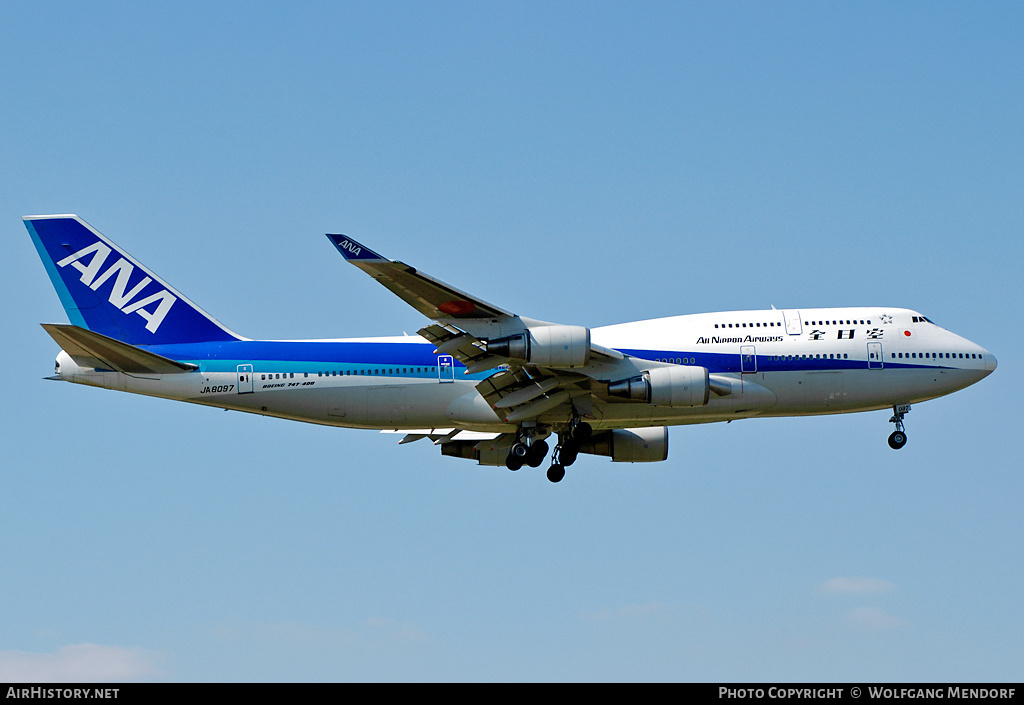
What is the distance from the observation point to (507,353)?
3588 cm

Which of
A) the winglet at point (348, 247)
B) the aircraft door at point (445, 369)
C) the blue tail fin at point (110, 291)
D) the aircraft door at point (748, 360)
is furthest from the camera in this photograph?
the blue tail fin at point (110, 291)

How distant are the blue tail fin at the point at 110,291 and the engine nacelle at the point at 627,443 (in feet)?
43.0

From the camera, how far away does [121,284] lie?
41.5 m

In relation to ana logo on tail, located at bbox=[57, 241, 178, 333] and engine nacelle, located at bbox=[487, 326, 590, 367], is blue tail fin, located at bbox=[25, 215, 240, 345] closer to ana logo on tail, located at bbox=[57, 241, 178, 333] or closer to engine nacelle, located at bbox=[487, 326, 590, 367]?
ana logo on tail, located at bbox=[57, 241, 178, 333]

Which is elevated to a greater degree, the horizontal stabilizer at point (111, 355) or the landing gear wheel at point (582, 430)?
the horizontal stabilizer at point (111, 355)

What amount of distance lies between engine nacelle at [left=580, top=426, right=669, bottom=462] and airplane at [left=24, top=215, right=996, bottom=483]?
2878mm

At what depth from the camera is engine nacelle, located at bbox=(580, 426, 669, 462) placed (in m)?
43.9

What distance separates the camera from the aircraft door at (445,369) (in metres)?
39.2

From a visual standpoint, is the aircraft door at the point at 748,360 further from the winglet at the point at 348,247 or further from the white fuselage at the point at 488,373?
the winglet at the point at 348,247

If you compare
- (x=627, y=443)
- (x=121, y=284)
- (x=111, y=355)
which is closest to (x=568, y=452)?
(x=627, y=443)

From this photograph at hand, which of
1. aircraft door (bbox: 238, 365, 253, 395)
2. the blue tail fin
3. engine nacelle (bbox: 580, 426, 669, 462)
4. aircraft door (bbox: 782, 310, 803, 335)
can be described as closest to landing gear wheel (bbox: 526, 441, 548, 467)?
engine nacelle (bbox: 580, 426, 669, 462)

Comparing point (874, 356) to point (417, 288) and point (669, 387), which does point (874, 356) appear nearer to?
point (669, 387)

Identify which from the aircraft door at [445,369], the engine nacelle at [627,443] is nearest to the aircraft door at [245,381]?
the aircraft door at [445,369]
